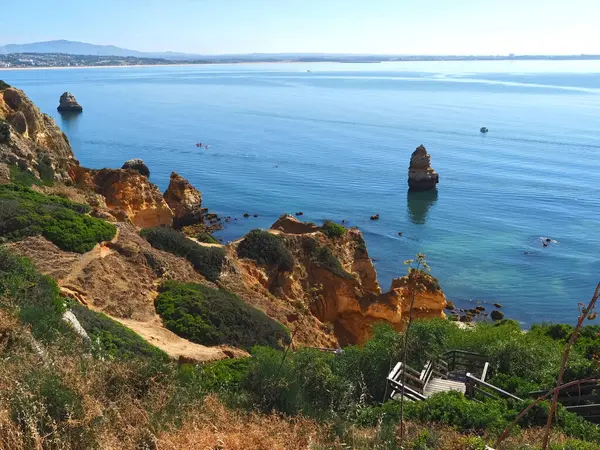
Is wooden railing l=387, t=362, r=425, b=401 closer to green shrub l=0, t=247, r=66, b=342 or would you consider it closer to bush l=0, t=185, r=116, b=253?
green shrub l=0, t=247, r=66, b=342

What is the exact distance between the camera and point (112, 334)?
645 inches

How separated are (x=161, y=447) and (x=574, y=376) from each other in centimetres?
1221

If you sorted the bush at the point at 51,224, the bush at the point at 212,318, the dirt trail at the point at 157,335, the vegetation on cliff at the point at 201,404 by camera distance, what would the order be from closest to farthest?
the vegetation on cliff at the point at 201,404
the dirt trail at the point at 157,335
the bush at the point at 212,318
the bush at the point at 51,224

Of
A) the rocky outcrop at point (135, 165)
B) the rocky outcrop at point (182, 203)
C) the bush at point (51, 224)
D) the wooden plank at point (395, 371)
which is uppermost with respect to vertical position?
the bush at point (51, 224)

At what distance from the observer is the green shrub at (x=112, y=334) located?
15452 mm

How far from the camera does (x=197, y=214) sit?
55.5 metres

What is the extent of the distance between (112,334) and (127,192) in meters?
28.5

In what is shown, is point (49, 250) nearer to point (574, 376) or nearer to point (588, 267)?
point (574, 376)

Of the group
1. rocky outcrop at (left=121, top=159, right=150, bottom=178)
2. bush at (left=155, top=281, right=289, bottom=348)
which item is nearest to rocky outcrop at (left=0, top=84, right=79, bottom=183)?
bush at (left=155, top=281, right=289, bottom=348)

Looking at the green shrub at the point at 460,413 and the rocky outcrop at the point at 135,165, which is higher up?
the green shrub at the point at 460,413

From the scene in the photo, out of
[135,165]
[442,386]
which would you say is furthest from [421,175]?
[442,386]

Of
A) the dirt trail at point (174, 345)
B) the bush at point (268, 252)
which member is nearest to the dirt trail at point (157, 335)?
the dirt trail at point (174, 345)

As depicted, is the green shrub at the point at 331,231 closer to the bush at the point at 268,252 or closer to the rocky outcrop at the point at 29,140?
the bush at the point at 268,252

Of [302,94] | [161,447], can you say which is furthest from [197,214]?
[302,94]
